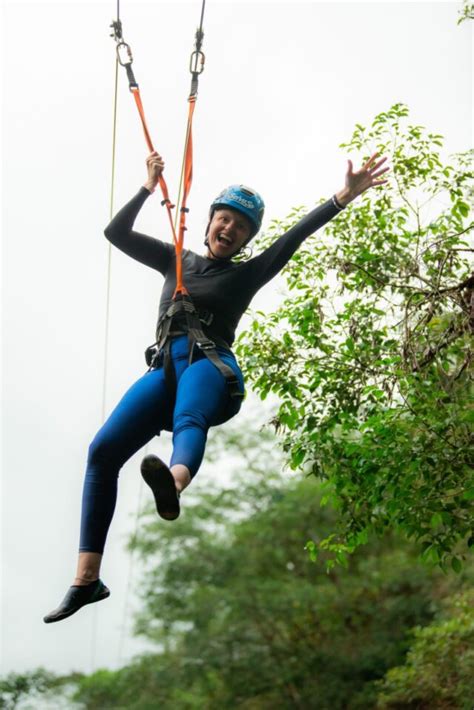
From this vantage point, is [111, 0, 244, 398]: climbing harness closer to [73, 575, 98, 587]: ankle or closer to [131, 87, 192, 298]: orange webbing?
[131, 87, 192, 298]: orange webbing

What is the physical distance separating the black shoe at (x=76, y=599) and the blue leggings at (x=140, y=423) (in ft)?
0.43

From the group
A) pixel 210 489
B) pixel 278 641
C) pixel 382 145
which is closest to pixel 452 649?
pixel 382 145

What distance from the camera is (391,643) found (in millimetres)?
17672

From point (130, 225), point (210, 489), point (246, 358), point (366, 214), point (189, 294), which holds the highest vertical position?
point (210, 489)

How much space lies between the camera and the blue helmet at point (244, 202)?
3783 millimetres

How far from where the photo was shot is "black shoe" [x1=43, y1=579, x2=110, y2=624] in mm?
3230

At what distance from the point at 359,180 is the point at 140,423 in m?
1.28

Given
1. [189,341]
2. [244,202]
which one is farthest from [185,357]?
[244,202]

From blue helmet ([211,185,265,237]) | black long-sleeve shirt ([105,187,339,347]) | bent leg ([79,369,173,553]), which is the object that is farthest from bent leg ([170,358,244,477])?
blue helmet ([211,185,265,237])

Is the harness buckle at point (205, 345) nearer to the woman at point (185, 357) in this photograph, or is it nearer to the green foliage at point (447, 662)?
the woman at point (185, 357)

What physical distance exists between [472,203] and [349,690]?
13.3 metres

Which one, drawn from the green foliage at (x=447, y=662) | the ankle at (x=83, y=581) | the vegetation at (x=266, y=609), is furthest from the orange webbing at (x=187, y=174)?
the vegetation at (x=266, y=609)

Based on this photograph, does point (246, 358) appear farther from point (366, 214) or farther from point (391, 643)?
point (391, 643)

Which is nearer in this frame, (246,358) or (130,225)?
(130,225)
